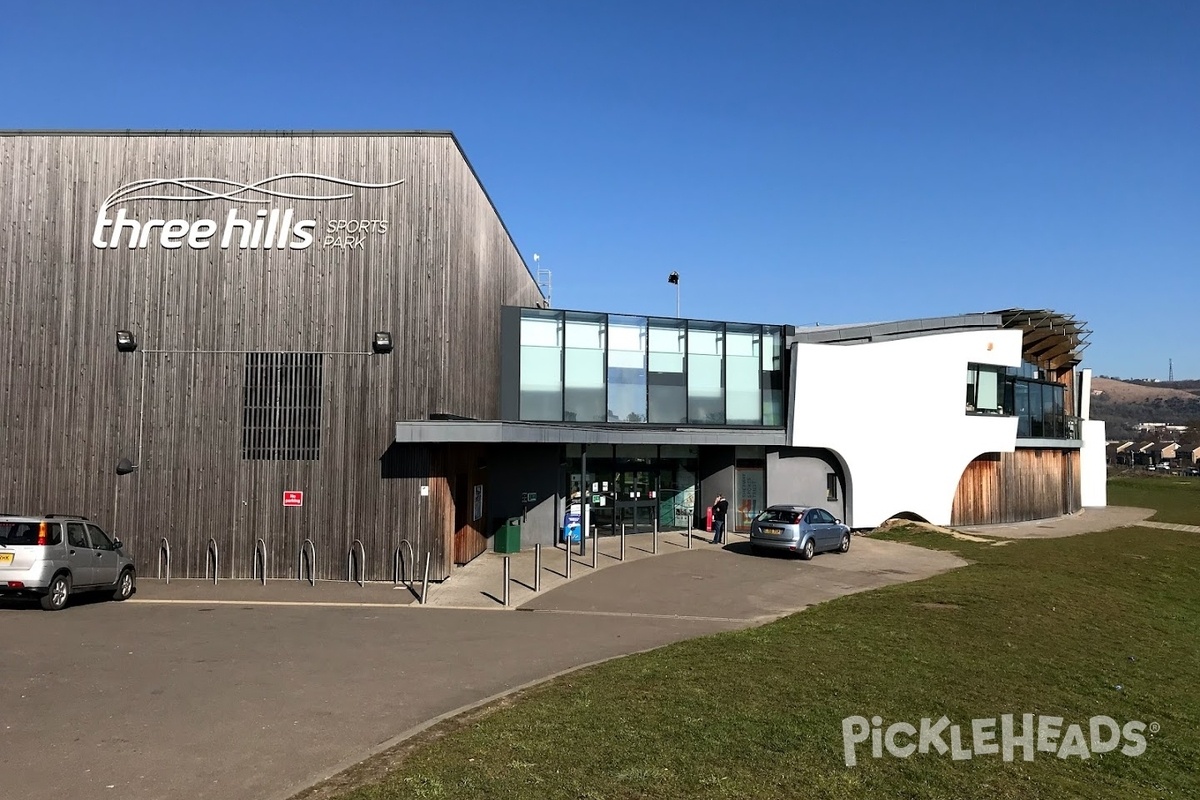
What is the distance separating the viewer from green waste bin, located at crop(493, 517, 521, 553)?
2255 centimetres

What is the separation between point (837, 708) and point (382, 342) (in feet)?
39.4

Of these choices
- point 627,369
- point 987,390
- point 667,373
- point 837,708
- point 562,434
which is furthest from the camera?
point 987,390

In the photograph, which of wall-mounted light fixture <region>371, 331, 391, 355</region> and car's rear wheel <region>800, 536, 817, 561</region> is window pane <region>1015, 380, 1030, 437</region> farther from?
wall-mounted light fixture <region>371, 331, 391, 355</region>

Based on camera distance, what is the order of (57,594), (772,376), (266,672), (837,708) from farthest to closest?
(772,376) < (57,594) < (266,672) < (837,708)

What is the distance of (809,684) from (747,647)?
6.90 ft

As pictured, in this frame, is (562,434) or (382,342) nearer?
(382,342)

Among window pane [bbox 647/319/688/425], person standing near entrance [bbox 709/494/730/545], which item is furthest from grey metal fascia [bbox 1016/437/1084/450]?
window pane [bbox 647/319/688/425]

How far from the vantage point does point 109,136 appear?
17641 mm

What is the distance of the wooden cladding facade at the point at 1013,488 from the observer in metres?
32.0

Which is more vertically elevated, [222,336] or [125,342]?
[222,336]

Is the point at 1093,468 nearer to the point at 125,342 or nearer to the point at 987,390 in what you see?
the point at 987,390

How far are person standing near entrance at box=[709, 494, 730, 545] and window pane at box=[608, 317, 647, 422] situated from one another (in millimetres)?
3474

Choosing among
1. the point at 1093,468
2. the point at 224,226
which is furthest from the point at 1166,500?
the point at 224,226

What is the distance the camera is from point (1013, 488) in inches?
1348
